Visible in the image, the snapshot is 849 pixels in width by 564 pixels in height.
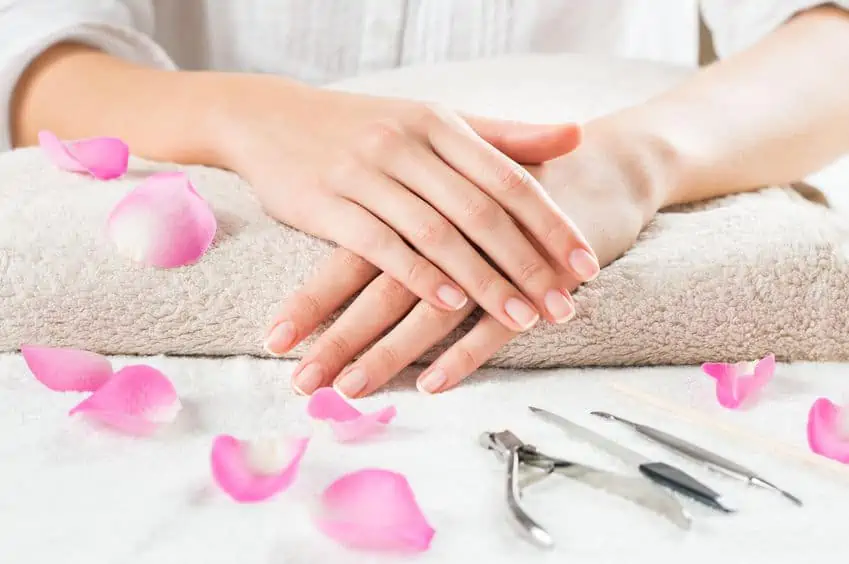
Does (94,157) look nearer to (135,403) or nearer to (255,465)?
(135,403)

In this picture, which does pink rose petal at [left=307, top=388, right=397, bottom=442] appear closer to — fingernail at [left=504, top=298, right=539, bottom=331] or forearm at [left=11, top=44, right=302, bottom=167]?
fingernail at [left=504, top=298, right=539, bottom=331]

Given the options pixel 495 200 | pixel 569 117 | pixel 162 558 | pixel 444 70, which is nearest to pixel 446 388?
pixel 495 200

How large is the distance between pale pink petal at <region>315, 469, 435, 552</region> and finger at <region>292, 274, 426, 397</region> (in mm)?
151

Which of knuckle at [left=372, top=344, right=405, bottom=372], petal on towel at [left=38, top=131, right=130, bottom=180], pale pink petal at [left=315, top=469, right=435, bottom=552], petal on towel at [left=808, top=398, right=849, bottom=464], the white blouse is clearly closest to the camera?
pale pink petal at [left=315, top=469, right=435, bottom=552]

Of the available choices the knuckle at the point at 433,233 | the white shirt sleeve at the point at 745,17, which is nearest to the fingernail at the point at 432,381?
the knuckle at the point at 433,233

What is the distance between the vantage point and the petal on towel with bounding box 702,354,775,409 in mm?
579

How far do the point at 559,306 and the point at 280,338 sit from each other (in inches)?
8.0

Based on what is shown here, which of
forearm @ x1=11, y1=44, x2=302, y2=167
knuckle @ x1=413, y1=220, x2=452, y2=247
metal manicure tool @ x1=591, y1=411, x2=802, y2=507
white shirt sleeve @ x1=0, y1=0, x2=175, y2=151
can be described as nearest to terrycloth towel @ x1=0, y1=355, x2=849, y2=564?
metal manicure tool @ x1=591, y1=411, x2=802, y2=507

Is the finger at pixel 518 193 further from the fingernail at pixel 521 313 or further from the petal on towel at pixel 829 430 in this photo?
the petal on towel at pixel 829 430

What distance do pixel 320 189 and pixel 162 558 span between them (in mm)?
375

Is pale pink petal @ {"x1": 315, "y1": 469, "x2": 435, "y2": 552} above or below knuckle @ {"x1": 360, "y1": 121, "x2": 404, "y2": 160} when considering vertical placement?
below

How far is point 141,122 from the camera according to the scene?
3.00 ft

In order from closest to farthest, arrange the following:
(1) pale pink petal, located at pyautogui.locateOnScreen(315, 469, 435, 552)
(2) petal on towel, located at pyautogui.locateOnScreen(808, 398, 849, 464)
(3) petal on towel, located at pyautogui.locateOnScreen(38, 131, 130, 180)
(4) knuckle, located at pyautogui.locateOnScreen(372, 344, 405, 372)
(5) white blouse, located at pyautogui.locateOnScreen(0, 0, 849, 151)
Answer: (1) pale pink petal, located at pyautogui.locateOnScreen(315, 469, 435, 552) < (2) petal on towel, located at pyautogui.locateOnScreen(808, 398, 849, 464) < (4) knuckle, located at pyautogui.locateOnScreen(372, 344, 405, 372) < (3) petal on towel, located at pyautogui.locateOnScreen(38, 131, 130, 180) < (5) white blouse, located at pyautogui.locateOnScreen(0, 0, 849, 151)

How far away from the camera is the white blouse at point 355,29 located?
114 centimetres
